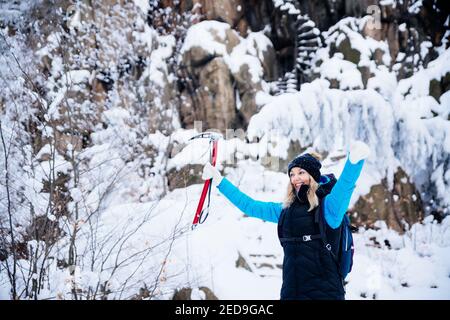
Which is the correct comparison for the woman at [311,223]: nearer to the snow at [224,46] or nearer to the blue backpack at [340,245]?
the blue backpack at [340,245]

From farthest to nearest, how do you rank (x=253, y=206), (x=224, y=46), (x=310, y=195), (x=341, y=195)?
(x=224, y=46) → (x=253, y=206) → (x=310, y=195) → (x=341, y=195)

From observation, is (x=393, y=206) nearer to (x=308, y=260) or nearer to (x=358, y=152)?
(x=308, y=260)

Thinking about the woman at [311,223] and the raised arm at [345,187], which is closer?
the raised arm at [345,187]

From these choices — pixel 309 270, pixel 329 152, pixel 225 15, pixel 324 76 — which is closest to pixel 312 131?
pixel 329 152

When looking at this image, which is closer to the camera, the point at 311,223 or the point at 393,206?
the point at 311,223

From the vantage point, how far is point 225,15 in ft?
39.3

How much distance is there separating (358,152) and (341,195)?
273 mm

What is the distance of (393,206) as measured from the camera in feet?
26.9

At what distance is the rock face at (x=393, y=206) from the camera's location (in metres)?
8.05

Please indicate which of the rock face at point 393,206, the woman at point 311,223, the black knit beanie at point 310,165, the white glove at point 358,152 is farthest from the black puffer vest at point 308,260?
the rock face at point 393,206

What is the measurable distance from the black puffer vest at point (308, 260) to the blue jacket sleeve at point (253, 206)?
0.30 m

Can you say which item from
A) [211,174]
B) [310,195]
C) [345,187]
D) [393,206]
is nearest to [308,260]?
[310,195]
